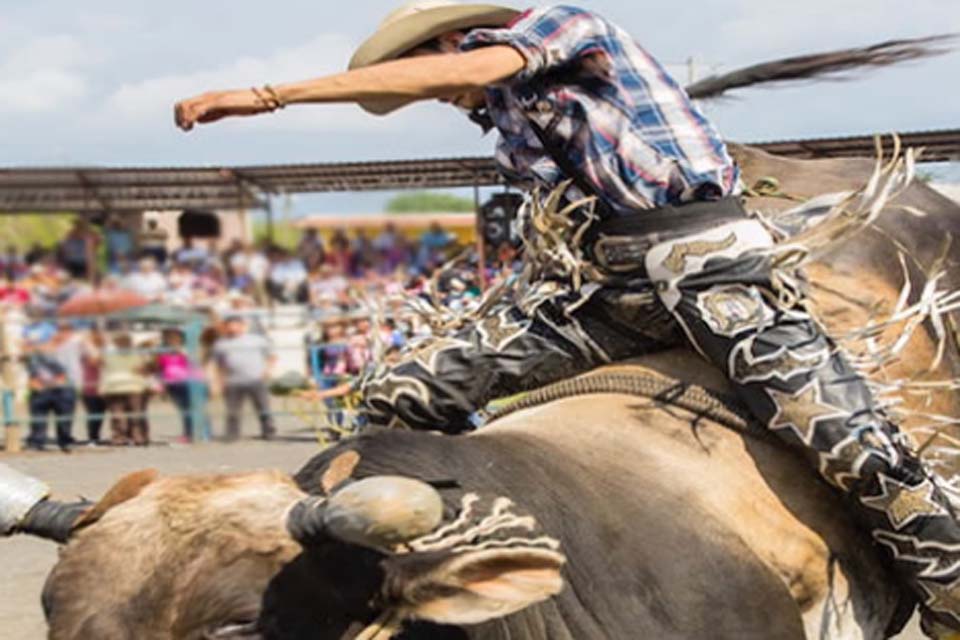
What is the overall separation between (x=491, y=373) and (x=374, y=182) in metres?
14.7

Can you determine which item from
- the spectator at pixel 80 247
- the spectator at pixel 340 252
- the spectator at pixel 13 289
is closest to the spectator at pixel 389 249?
the spectator at pixel 340 252

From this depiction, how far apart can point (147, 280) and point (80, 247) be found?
0.31 m

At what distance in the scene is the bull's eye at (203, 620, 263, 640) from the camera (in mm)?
2512

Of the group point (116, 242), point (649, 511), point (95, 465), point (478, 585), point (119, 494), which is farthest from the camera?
point (95, 465)

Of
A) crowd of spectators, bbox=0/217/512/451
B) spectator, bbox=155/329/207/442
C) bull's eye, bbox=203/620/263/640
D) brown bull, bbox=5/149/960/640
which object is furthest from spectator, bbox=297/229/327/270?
spectator, bbox=155/329/207/442

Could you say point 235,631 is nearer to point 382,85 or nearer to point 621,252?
point 382,85

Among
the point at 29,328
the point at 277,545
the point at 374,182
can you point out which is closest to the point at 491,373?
the point at 277,545

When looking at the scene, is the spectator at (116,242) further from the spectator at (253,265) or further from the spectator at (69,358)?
the spectator at (69,358)

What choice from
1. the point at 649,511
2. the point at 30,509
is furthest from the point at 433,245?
the point at 30,509

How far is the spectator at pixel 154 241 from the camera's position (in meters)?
4.46

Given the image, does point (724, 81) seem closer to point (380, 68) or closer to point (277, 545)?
point (380, 68)

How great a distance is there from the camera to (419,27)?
360 centimetres

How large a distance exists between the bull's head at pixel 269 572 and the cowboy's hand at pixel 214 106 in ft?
2.35

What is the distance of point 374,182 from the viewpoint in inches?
722
